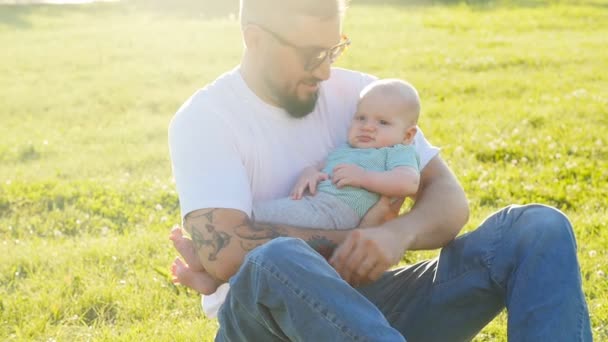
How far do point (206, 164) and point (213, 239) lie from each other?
33cm

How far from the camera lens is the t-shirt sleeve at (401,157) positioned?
4.41m

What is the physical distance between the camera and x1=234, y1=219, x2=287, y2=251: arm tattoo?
13.0 ft

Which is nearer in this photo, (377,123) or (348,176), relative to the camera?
(348,176)

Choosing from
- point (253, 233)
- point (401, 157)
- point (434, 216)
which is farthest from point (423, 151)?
point (253, 233)

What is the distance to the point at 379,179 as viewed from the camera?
427 cm

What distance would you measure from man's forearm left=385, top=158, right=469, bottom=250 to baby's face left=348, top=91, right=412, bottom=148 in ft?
0.96

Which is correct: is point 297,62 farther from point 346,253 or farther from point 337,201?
point 346,253

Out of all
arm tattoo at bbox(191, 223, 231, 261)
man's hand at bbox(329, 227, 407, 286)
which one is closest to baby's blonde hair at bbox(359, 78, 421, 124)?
man's hand at bbox(329, 227, 407, 286)

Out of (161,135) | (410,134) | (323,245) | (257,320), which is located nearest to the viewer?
(257,320)

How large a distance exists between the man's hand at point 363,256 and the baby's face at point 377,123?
2.21 feet

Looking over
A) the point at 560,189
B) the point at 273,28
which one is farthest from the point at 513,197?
the point at 273,28

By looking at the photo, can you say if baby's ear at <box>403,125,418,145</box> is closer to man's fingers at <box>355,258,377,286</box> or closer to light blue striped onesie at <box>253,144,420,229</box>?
light blue striped onesie at <box>253,144,420,229</box>

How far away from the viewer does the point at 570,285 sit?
3672 millimetres

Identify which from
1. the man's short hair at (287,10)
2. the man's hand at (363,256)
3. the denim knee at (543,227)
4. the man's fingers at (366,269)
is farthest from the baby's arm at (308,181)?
the denim knee at (543,227)
